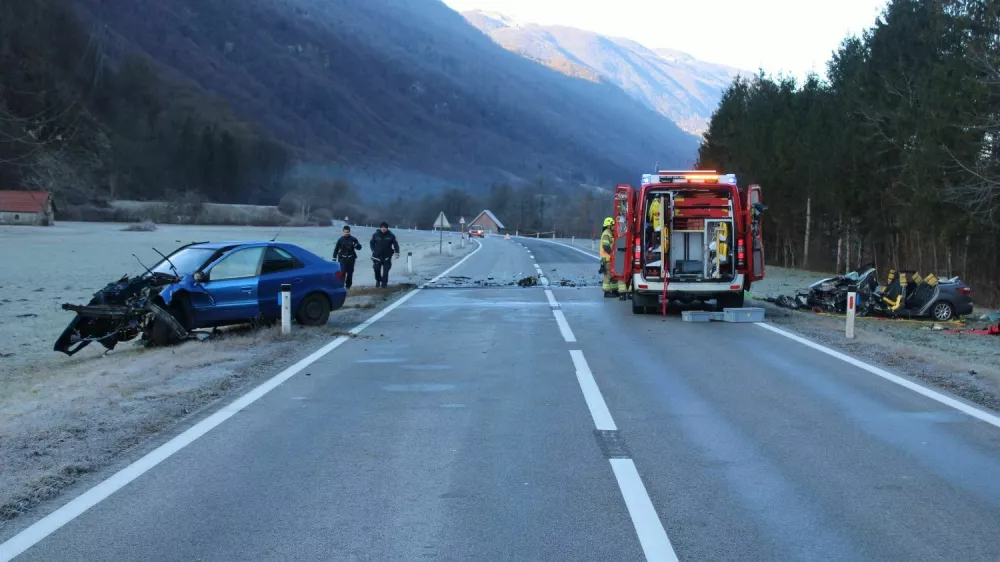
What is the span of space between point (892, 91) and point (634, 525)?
3009 cm


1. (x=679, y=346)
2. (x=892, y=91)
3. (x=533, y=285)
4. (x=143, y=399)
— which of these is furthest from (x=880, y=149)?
(x=143, y=399)

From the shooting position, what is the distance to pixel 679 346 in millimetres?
14523

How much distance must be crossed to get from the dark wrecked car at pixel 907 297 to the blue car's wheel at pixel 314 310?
1083cm

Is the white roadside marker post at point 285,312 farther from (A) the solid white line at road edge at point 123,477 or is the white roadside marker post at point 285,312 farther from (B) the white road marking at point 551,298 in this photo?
(B) the white road marking at point 551,298

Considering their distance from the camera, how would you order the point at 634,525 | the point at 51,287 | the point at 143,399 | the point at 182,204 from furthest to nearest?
the point at 182,204 → the point at 51,287 → the point at 143,399 → the point at 634,525

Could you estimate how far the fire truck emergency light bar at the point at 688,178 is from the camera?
18.8 m

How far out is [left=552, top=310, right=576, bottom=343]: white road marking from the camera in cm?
1543

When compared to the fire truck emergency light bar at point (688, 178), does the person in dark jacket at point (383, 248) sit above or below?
below

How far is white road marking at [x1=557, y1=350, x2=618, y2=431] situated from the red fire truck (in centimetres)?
600

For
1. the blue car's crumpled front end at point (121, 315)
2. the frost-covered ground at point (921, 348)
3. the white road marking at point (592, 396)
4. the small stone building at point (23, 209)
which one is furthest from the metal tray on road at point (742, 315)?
the small stone building at point (23, 209)

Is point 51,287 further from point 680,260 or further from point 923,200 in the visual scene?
point 923,200

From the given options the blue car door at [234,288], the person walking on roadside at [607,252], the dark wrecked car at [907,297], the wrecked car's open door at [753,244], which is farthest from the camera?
the person walking on roadside at [607,252]

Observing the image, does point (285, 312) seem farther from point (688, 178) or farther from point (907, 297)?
point (907, 297)

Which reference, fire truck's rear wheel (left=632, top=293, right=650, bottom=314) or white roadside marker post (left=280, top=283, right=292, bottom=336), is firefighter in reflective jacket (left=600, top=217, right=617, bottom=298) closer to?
fire truck's rear wheel (left=632, top=293, right=650, bottom=314)
